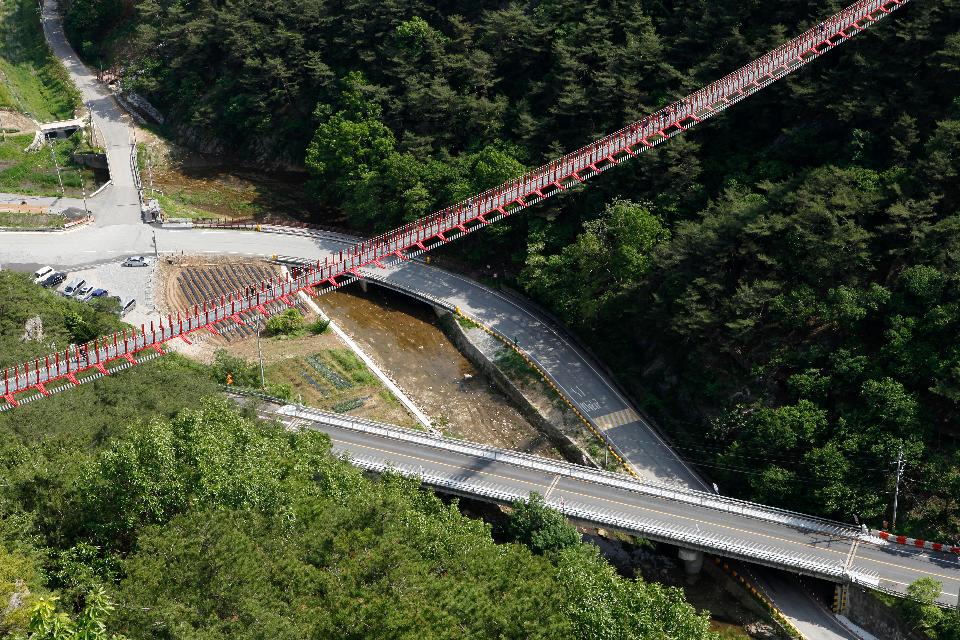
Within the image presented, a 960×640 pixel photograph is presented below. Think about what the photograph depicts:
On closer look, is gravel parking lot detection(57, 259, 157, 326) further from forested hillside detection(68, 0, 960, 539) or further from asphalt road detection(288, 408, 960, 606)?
asphalt road detection(288, 408, 960, 606)

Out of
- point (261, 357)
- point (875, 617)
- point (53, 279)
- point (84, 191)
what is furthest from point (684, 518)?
point (84, 191)

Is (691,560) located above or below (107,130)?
below

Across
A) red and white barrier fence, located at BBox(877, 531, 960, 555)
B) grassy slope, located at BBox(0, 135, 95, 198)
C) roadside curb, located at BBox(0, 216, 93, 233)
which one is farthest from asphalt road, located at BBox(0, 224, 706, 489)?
grassy slope, located at BBox(0, 135, 95, 198)

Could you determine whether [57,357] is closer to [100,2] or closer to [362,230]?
[362,230]

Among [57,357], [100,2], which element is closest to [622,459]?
[57,357]

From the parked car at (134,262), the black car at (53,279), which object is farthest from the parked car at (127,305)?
the black car at (53,279)

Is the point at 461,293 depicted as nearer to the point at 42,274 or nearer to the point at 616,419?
the point at 616,419

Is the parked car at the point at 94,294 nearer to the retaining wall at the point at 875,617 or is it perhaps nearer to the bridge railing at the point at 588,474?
the bridge railing at the point at 588,474
